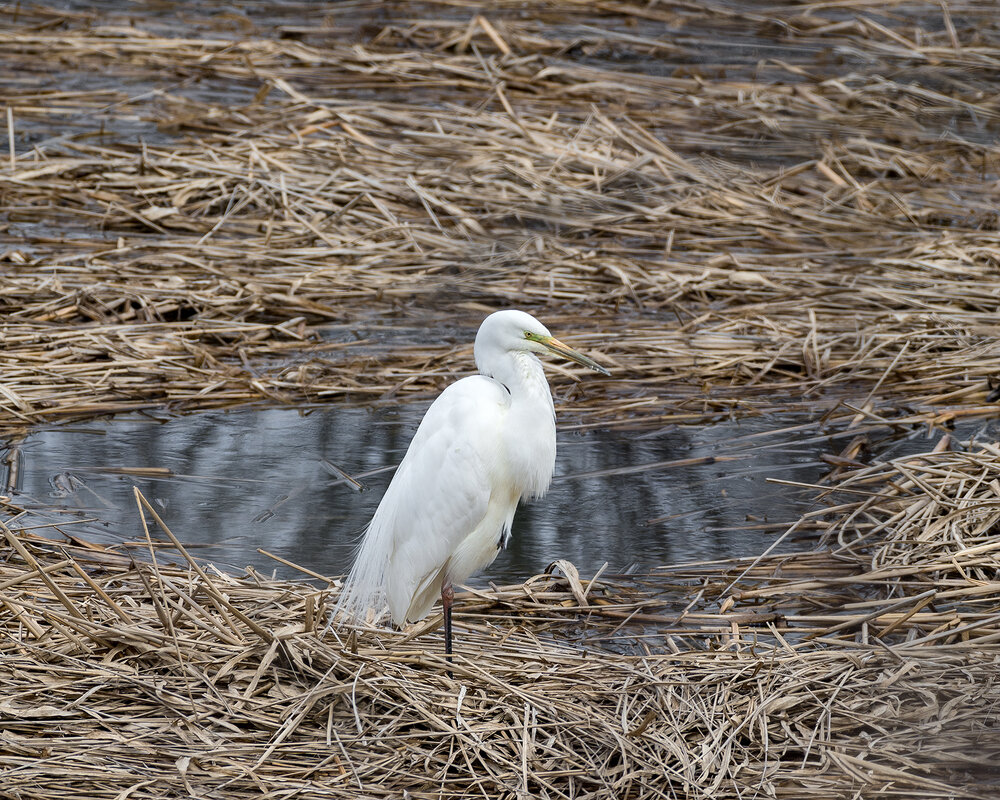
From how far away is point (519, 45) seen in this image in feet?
31.0

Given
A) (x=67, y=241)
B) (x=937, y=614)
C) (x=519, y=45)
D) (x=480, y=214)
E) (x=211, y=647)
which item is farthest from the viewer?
(x=519, y=45)

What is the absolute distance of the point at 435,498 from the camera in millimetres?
3268

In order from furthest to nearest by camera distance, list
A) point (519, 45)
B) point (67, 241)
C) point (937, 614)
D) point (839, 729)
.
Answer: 1. point (519, 45)
2. point (67, 241)
3. point (937, 614)
4. point (839, 729)

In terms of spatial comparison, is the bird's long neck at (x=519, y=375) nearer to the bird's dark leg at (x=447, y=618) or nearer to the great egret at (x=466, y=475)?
the great egret at (x=466, y=475)

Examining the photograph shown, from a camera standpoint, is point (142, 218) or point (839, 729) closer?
point (839, 729)

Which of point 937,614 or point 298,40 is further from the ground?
point 298,40

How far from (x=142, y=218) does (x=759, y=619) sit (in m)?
4.34

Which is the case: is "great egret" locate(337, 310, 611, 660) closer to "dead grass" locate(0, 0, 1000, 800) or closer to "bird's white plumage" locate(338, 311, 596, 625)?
"bird's white plumage" locate(338, 311, 596, 625)

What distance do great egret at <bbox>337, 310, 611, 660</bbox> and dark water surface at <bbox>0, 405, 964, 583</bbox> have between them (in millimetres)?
457

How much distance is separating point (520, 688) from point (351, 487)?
1543 millimetres

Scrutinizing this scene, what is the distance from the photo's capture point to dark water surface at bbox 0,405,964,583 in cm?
391

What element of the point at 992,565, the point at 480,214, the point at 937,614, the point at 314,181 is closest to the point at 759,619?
the point at 937,614

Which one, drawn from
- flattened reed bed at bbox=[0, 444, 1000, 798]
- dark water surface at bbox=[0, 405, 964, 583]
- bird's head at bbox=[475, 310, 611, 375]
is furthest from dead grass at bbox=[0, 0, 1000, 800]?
bird's head at bbox=[475, 310, 611, 375]

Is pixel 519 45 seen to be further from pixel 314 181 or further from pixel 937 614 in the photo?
pixel 937 614
